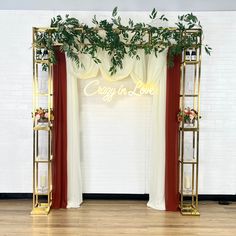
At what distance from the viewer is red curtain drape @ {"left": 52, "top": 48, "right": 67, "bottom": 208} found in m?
4.41

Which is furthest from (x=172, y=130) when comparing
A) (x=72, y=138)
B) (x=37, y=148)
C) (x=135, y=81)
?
(x=37, y=148)

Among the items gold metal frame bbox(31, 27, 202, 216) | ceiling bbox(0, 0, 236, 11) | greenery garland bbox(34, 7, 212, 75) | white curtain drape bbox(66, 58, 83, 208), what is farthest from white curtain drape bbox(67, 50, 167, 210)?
ceiling bbox(0, 0, 236, 11)

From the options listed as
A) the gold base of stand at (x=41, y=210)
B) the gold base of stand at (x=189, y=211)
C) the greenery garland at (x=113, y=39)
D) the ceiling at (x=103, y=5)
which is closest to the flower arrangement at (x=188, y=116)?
the greenery garland at (x=113, y=39)

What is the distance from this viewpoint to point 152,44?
14.0 ft

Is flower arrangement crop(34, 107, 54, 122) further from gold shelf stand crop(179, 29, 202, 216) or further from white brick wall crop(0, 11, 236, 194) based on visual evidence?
gold shelf stand crop(179, 29, 202, 216)

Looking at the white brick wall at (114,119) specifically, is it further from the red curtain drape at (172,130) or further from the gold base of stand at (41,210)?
the gold base of stand at (41,210)

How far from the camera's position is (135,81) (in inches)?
176

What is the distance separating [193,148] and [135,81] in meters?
1.26

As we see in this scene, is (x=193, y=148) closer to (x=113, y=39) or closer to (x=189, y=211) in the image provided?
(x=189, y=211)

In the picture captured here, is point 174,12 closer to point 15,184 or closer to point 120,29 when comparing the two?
point 120,29

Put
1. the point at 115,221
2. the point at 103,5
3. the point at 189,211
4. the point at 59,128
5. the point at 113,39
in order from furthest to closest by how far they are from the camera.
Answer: the point at 103,5 → the point at 59,128 → the point at 189,211 → the point at 113,39 → the point at 115,221

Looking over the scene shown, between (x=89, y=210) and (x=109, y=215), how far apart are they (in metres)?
0.33

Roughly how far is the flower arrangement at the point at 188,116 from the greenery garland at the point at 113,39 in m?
0.71

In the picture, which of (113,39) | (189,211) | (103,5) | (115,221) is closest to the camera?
(115,221)
